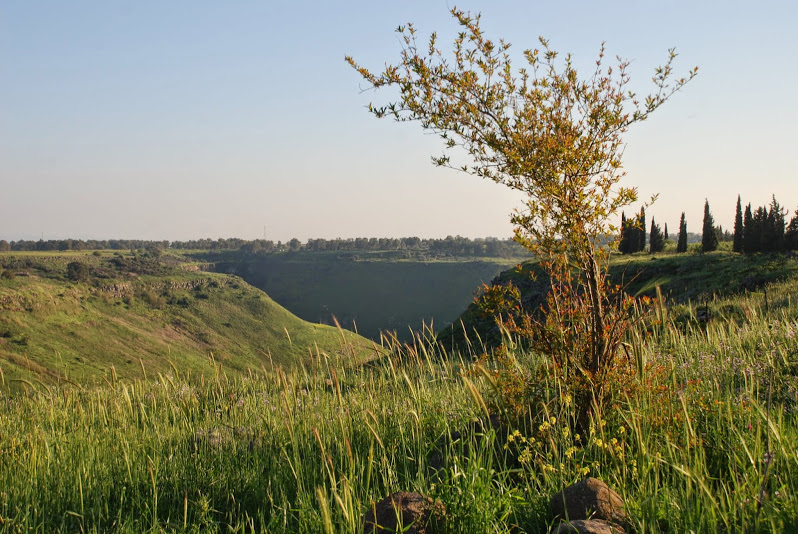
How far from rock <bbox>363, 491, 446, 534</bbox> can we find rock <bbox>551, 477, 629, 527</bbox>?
Result: 2.42ft

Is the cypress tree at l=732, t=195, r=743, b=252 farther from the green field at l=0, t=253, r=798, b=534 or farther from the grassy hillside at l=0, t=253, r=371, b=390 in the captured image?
the grassy hillside at l=0, t=253, r=371, b=390

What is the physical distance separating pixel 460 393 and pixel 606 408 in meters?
1.60

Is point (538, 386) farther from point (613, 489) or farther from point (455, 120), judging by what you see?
point (455, 120)

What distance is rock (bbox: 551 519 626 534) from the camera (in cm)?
298

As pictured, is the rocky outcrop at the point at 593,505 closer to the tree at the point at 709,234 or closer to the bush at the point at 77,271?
the tree at the point at 709,234

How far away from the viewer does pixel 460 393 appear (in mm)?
6055

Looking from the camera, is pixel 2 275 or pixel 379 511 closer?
pixel 379 511

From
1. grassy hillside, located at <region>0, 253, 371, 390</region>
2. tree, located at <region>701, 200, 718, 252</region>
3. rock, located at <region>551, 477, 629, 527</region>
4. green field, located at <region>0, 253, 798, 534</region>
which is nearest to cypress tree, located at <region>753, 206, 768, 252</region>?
tree, located at <region>701, 200, 718, 252</region>

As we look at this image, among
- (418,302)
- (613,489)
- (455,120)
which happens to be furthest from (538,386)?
(418,302)

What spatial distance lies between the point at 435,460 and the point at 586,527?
1848mm

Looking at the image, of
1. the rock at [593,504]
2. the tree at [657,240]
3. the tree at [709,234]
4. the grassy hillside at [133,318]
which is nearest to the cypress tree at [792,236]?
the tree at [709,234]

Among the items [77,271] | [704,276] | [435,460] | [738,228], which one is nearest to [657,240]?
[738,228]

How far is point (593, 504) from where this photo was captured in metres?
3.29

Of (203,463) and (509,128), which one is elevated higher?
(509,128)
